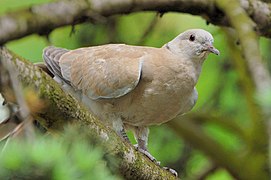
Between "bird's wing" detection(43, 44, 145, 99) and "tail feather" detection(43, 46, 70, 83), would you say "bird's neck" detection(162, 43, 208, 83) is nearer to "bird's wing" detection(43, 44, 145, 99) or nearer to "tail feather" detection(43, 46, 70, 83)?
"bird's wing" detection(43, 44, 145, 99)

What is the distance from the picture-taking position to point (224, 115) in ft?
16.5

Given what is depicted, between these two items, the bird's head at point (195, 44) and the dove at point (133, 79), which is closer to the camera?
the dove at point (133, 79)

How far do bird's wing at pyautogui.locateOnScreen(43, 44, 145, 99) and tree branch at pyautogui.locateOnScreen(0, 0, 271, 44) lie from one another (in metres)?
0.27

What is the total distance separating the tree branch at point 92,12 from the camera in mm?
2135

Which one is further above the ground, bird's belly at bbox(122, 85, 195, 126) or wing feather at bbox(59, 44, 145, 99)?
wing feather at bbox(59, 44, 145, 99)

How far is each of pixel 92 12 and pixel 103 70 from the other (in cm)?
53

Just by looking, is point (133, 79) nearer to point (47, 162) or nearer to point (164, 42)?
point (164, 42)

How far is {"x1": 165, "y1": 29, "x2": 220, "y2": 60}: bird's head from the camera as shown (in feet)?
11.3

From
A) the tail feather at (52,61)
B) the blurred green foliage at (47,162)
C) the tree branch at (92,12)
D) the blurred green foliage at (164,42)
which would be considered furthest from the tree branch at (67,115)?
the blurred green foliage at (164,42)

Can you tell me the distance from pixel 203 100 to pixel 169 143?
0.42 m

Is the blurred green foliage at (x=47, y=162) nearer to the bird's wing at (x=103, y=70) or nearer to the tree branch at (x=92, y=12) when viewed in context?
the tree branch at (x=92, y=12)

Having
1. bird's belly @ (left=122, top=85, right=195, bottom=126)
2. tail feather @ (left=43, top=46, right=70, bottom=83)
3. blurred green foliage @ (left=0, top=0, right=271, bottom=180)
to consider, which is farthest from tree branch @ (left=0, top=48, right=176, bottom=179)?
blurred green foliage @ (left=0, top=0, right=271, bottom=180)

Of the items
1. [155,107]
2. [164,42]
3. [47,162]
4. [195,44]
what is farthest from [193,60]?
[47,162]

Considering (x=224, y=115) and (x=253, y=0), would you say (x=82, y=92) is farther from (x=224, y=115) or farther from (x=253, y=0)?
(x=224, y=115)
